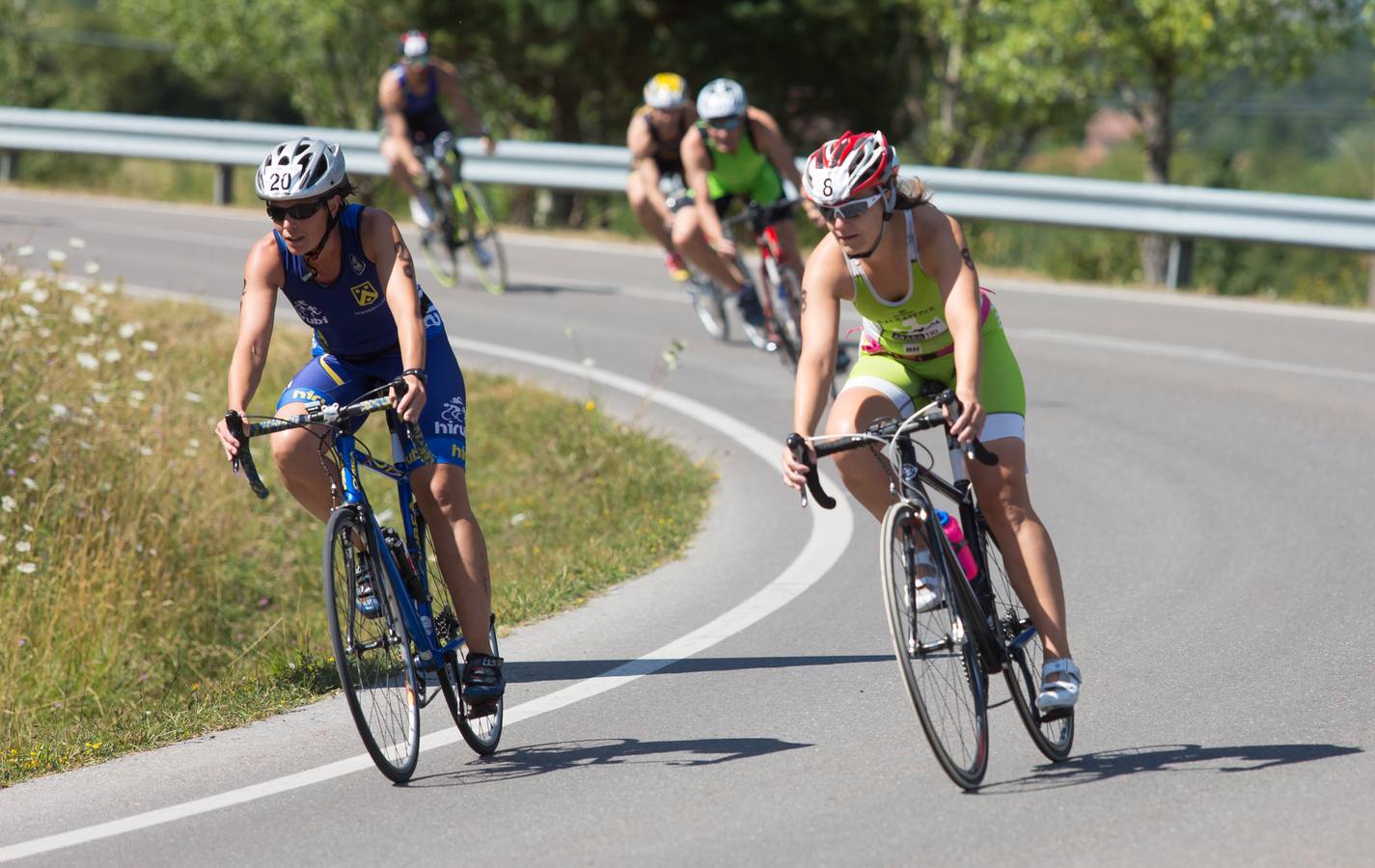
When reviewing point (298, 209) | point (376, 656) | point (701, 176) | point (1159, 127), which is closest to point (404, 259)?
point (298, 209)

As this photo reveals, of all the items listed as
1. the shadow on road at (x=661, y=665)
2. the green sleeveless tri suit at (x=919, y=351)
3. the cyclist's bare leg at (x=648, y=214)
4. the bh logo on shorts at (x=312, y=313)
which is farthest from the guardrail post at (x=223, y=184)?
the green sleeveless tri suit at (x=919, y=351)

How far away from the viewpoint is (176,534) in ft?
32.1

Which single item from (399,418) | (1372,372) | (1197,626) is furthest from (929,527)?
(1372,372)

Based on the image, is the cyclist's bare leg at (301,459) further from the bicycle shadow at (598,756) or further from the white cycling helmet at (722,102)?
the white cycling helmet at (722,102)

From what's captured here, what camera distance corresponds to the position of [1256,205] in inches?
652

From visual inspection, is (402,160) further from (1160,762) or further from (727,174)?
(1160,762)

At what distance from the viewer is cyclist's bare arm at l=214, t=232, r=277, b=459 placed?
18.4 feet

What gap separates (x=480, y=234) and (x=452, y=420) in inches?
406

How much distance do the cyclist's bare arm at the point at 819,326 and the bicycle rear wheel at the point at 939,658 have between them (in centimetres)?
42

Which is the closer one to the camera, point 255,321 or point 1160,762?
point 1160,762

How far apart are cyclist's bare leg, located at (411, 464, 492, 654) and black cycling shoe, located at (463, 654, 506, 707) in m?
0.05

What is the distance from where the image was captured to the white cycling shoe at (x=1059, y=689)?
5273mm

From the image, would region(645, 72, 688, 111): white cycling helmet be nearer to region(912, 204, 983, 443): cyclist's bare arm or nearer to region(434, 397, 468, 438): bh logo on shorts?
region(434, 397, 468, 438): bh logo on shorts

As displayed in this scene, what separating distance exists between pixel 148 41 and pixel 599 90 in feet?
139
